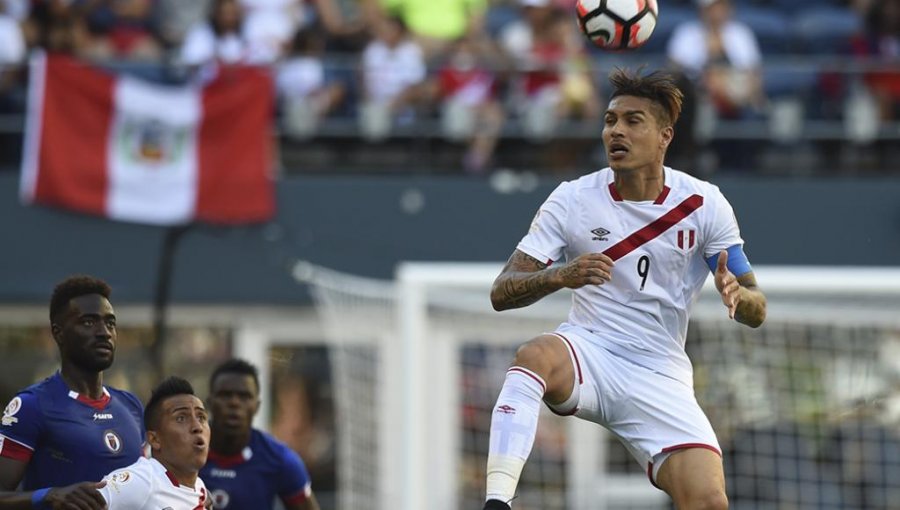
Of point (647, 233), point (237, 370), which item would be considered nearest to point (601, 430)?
point (237, 370)

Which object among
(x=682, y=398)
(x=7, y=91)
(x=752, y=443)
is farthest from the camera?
(x=7, y=91)

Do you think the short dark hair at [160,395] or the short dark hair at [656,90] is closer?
the short dark hair at [160,395]

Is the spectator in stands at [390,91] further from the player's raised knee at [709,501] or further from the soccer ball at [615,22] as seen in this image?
the player's raised knee at [709,501]

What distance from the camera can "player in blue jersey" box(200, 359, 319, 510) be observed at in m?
9.45

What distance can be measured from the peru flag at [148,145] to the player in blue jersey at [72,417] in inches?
299

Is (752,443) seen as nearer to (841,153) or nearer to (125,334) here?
(841,153)

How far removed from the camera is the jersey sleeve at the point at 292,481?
9641 mm

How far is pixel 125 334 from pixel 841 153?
6494 millimetres

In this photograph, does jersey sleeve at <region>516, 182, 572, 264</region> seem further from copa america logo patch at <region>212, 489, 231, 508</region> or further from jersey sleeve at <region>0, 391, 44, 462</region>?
copa america logo patch at <region>212, 489, 231, 508</region>

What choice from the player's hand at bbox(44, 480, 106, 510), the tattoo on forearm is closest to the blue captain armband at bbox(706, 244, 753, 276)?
the tattoo on forearm

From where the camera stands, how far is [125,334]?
15805 mm

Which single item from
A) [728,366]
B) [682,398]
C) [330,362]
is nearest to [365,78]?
[330,362]

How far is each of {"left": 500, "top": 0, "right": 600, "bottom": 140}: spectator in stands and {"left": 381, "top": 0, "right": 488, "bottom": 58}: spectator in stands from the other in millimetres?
588

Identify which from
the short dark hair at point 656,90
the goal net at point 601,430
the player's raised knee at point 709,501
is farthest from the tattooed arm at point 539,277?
the goal net at point 601,430
